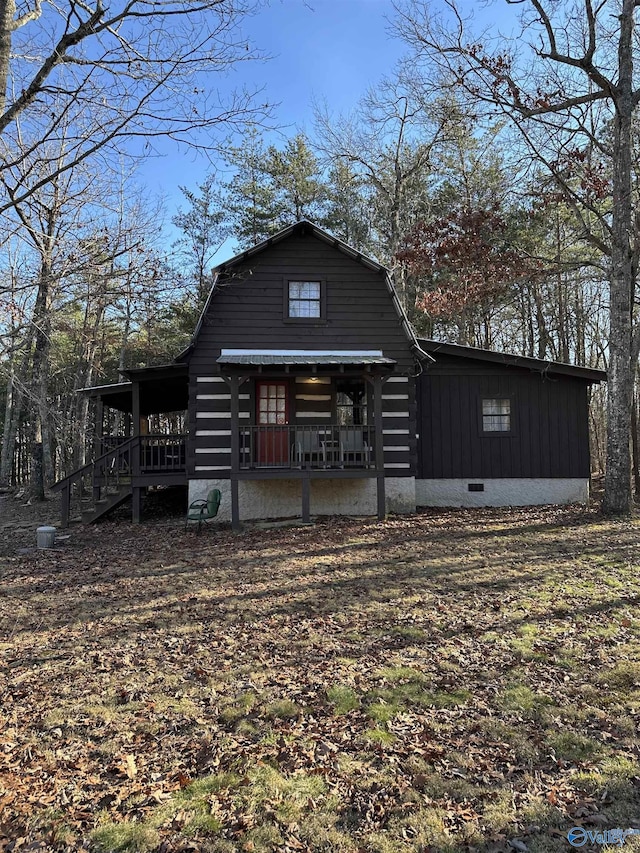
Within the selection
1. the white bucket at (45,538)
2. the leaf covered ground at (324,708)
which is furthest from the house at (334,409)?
the leaf covered ground at (324,708)

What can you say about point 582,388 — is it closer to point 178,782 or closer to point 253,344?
point 253,344

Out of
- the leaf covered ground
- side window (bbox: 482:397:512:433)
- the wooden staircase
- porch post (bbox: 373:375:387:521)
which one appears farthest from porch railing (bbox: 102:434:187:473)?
side window (bbox: 482:397:512:433)

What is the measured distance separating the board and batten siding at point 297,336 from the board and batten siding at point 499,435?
3.67 feet

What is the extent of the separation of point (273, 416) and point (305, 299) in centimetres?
298

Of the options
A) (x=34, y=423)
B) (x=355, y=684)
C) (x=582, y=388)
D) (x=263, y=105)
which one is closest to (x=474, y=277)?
(x=582, y=388)

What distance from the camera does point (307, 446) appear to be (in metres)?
11.6

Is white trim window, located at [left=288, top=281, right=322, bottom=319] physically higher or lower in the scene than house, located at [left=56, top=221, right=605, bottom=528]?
higher

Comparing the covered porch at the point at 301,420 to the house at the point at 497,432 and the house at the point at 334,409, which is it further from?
the house at the point at 497,432

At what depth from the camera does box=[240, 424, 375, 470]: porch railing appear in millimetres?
11305

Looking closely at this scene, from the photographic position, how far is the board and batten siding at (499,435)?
13.2 metres

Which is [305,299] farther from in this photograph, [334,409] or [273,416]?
[273,416]

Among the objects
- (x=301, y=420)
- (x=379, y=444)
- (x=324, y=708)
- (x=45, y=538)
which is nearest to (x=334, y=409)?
(x=301, y=420)

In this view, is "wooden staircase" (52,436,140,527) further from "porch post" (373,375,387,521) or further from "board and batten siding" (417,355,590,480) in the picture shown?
"board and batten siding" (417,355,590,480)

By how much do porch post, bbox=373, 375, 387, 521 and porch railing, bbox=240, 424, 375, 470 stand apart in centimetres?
30
